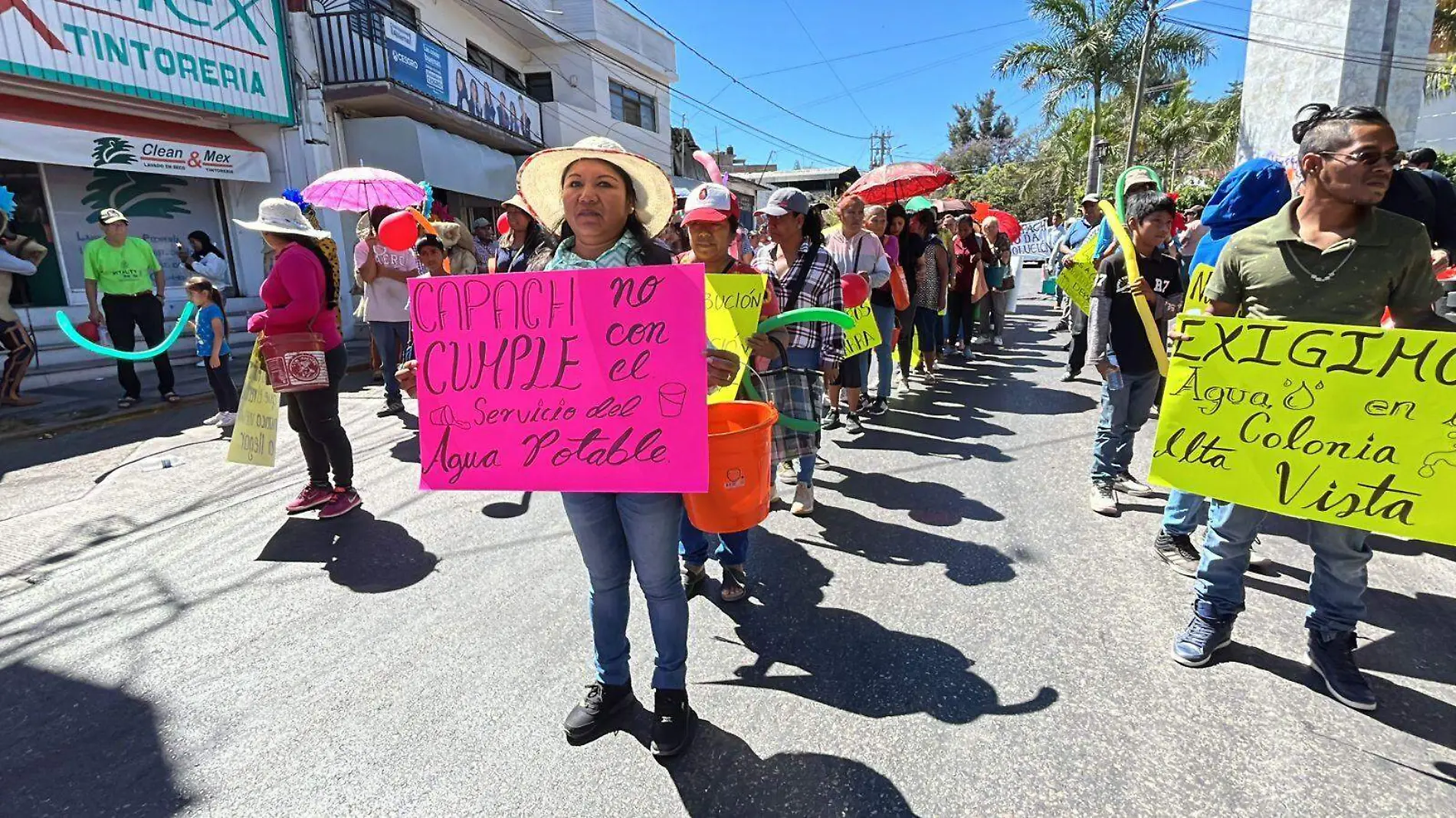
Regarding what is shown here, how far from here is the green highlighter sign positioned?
27.4 ft

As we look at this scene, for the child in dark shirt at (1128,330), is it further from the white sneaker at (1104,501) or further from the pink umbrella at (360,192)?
the pink umbrella at (360,192)

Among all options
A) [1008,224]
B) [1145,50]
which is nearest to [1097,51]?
[1145,50]

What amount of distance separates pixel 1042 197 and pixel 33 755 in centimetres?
4248

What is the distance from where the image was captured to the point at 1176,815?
2.00m

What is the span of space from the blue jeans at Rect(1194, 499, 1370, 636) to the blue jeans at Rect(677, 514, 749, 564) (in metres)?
1.80

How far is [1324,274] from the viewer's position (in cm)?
236

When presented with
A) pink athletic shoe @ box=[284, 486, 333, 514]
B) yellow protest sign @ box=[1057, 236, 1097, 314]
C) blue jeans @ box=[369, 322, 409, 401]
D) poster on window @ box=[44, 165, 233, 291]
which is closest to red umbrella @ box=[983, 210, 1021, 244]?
yellow protest sign @ box=[1057, 236, 1097, 314]

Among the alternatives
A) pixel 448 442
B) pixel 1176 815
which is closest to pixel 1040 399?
pixel 1176 815

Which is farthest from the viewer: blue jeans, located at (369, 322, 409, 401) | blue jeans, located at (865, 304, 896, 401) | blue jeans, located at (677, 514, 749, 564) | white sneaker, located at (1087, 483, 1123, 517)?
blue jeans, located at (369, 322, 409, 401)

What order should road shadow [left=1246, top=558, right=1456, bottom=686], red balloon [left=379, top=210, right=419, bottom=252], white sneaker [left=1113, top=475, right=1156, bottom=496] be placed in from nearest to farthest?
road shadow [left=1246, top=558, right=1456, bottom=686] → white sneaker [left=1113, top=475, right=1156, bottom=496] → red balloon [left=379, top=210, right=419, bottom=252]

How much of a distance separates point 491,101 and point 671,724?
53.7 ft

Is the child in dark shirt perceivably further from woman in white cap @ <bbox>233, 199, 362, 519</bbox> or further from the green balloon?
woman in white cap @ <bbox>233, 199, 362, 519</bbox>

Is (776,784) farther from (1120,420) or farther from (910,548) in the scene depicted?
(1120,420)

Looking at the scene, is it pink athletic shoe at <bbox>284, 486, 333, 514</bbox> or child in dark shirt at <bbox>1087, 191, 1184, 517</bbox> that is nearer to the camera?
child in dark shirt at <bbox>1087, 191, 1184, 517</bbox>
